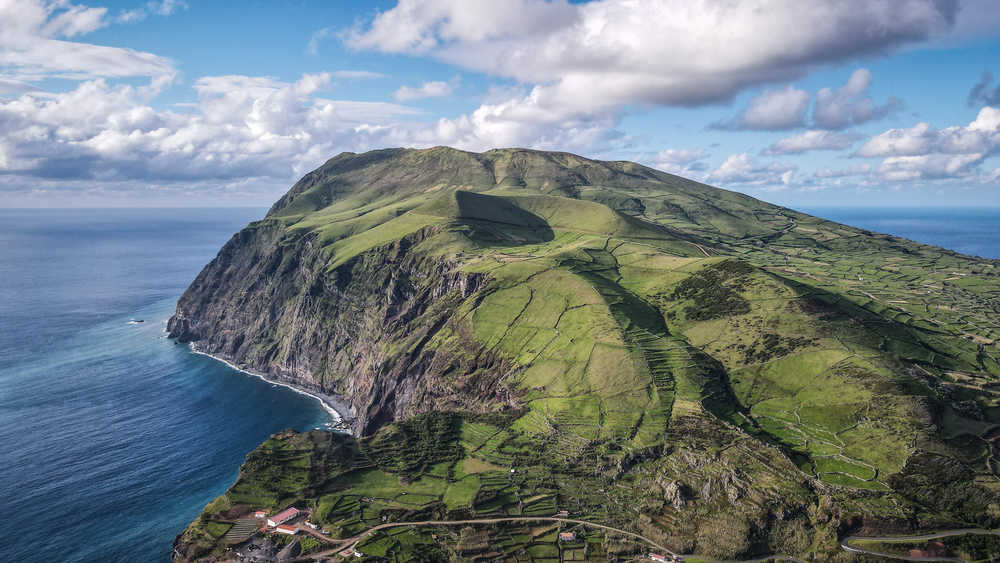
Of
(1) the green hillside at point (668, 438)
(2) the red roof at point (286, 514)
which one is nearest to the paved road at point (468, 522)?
(1) the green hillside at point (668, 438)

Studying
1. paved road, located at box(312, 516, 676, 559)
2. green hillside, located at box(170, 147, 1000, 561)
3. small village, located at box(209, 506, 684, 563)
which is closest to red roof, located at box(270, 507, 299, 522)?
small village, located at box(209, 506, 684, 563)

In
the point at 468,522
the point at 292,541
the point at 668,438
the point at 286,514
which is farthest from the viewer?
the point at 668,438

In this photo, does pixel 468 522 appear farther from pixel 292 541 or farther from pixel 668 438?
pixel 668 438

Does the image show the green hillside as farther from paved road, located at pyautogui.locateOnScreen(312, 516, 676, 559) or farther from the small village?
the small village

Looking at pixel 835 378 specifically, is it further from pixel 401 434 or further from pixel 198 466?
Result: pixel 198 466

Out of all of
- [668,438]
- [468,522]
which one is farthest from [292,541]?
[668,438]

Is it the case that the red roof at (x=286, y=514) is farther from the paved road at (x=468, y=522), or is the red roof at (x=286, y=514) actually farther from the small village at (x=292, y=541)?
the paved road at (x=468, y=522)

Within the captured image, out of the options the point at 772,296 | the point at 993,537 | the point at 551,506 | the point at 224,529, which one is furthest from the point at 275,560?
the point at 772,296

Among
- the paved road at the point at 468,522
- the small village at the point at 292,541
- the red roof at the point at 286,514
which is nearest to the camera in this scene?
the small village at the point at 292,541
